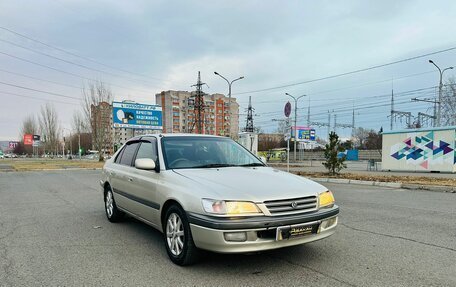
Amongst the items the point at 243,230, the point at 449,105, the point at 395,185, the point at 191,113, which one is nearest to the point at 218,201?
the point at 243,230

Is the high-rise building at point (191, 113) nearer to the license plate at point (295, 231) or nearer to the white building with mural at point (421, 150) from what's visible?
the white building with mural at point (421, 150)

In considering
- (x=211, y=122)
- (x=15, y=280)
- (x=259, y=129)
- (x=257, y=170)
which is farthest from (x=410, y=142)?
(x=259, y=129)

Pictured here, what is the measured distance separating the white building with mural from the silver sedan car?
17.6m

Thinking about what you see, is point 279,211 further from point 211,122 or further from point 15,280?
point 211,122

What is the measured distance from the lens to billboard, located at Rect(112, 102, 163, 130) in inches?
1326

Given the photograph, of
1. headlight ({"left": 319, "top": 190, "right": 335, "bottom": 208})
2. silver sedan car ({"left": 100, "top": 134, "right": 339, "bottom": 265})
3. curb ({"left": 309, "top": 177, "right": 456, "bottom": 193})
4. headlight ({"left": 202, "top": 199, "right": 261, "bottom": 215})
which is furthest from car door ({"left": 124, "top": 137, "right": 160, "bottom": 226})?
curb ({"left": 309, "top": 177, "right": 456, "bottom": 193})

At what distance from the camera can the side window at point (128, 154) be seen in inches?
226

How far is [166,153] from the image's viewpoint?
15.5ft

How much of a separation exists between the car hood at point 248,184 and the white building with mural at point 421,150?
1806 cm

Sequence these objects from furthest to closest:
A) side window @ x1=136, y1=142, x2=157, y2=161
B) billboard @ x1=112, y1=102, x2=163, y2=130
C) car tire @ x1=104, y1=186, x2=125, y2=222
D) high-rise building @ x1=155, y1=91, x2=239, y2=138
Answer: high-rise building @ x1=155, y1=91, x2=239, y2=138 → billboard @ x1=112, y1=102, x2=163, y2=130 → car tire @ x1=104, y1=186, x2=125, y2=222 → side window @ x1=136, y1=142, x2=157, y2=161

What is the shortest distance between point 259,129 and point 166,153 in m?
87.9

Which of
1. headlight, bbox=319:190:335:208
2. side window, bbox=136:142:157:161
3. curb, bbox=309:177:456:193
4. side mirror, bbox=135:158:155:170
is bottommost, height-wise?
curb, bbox=309:177:456:193

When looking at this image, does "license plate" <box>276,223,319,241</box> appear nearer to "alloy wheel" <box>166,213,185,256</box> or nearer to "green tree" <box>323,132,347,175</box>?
"alloy wheel" <box>166,213,185,256</box>

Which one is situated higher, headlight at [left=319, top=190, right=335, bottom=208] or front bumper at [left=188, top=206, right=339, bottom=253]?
headlight at [left=319, top=190, right=335, bottom=208]
